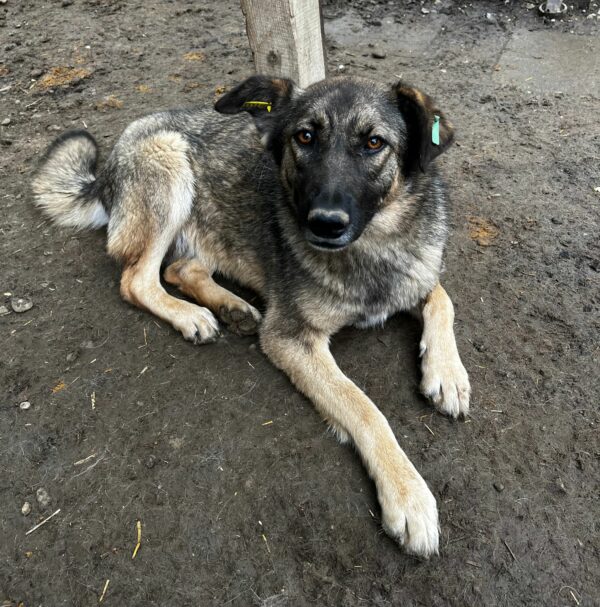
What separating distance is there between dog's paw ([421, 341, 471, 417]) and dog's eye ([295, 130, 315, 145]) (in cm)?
→ 139

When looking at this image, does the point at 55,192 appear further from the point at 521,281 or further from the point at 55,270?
the point at 521,281

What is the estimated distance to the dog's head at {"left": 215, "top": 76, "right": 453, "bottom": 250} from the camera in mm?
2492

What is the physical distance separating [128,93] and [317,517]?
4930 millimetres

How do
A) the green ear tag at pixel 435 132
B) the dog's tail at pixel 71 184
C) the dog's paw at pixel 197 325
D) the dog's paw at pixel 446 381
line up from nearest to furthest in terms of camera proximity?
the green ear tag at pixel 435 132 < the dog's paw at pixel 446 381 < the dog's paw at pixel 197 325 < the dog's tail at pixel 71 184

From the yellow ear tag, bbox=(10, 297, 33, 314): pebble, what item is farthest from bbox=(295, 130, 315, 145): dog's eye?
bbox=(10, 297, 33, 314): pebble

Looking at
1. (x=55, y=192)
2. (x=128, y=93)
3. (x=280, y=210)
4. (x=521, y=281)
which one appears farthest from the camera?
(x=128, y=93)

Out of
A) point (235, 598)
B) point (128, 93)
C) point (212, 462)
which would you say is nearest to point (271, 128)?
point (212, 462)

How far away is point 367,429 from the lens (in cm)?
259

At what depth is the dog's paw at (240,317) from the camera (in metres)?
3.35

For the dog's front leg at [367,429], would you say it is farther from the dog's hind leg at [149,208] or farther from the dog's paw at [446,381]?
the dog's hind leg at [149,208]

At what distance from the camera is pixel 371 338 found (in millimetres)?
3281

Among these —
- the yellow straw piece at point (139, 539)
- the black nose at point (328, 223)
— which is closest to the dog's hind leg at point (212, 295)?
the black nose at point (328, 223)

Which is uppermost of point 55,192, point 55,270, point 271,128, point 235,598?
point 271,128

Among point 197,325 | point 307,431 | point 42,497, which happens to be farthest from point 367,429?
point 42,497
